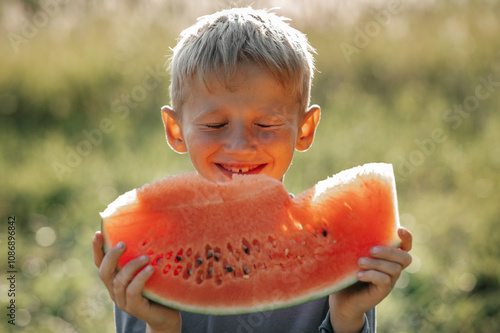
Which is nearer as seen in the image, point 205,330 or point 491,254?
point 205,330

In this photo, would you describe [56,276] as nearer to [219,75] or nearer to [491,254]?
[219,75]

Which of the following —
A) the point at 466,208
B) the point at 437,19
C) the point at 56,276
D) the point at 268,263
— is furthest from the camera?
the point at 437,19

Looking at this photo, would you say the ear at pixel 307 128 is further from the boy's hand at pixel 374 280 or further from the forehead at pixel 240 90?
the boy's hand at pixel 374 280

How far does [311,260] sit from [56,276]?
2.08 m

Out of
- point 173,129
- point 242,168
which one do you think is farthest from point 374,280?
point 173,129

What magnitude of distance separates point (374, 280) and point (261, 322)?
520 millimetres

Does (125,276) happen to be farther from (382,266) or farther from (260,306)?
(382,266)

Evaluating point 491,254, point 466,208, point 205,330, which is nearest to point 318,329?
point 205,330

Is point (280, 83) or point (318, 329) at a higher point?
point (280, 83)

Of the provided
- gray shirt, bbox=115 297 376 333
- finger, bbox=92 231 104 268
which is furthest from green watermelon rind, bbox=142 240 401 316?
gray shirt, bbox=115 297 376 333

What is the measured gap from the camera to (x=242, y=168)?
5.32 feet

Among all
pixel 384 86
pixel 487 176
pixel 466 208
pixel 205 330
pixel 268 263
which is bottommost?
pixel 205 330

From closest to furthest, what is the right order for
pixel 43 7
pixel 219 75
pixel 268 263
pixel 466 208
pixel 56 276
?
1. pixel 268 263
2. pixel 219 75
3. pixel 56 276
4. pixel 466 208
5. pixel 43 7

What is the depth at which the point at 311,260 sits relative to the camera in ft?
4.59
